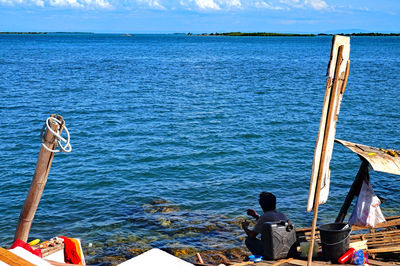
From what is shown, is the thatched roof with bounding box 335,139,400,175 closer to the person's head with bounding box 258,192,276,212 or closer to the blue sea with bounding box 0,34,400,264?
the person's head with bounding box 258,192,276,212

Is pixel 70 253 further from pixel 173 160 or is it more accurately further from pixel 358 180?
pixel 173 160

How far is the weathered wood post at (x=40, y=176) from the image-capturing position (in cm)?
844

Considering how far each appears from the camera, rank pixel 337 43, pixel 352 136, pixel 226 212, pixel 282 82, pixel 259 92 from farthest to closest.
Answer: pixel 282 82 < pixel 259 92 < pixel 352 136 < pixel 226 212 < pixel 337 43

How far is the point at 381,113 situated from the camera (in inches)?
1287

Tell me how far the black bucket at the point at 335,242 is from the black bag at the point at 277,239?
65cm

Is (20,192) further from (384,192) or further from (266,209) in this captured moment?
(384,192)

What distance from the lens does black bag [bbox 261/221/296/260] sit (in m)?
8.38

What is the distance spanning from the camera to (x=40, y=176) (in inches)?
346

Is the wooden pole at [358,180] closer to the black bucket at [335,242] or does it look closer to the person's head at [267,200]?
the black bucket at [335,242]

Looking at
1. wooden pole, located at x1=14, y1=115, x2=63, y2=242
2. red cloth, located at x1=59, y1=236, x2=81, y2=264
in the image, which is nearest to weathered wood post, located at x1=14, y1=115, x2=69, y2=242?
wooden pole, located at x1=14, y1=115, x2=63, y2=242

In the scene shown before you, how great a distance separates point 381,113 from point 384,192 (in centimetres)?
1749

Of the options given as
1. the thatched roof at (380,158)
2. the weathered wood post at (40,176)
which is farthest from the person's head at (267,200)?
the weathered wood post at (40,176)

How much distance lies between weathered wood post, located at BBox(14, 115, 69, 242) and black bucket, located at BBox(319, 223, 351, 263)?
543cm

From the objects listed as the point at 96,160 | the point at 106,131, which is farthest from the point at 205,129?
the point at 96,160
